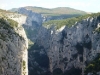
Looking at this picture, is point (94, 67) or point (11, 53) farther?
point (11, 53)

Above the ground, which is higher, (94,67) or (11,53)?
(11,53)

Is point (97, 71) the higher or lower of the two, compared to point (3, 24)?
lower

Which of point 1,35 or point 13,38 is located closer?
point 1,35

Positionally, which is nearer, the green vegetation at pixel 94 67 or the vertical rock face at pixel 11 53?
the green vegetation at pixel 94 67

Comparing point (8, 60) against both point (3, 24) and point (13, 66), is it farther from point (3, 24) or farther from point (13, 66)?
point (3, 24)

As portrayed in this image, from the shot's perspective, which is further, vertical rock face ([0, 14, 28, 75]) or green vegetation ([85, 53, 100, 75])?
vertical rock face ([0, 14, 28, 75])

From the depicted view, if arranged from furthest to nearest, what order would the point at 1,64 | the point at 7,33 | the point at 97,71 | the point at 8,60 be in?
the point at 7,33 < the point at 8,60 < the point at 1,64 < the point at 97,71

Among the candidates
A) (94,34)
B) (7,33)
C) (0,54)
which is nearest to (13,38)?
(7,33)

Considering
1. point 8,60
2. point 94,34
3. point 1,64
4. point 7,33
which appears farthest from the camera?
point 94,34

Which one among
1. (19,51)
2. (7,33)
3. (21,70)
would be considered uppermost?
(7,33)

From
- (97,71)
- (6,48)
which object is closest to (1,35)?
(6,48)
